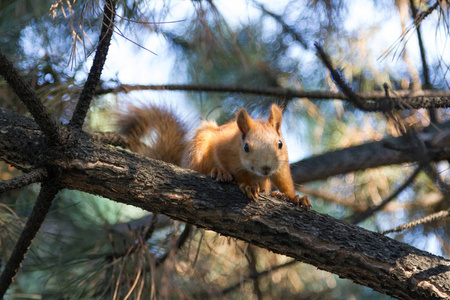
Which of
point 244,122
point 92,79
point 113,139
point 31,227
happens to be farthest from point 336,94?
point 31,227

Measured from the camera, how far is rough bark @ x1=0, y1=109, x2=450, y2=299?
3.83ft

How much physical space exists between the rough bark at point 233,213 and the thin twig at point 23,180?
5cm

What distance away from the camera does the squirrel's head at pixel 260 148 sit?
4.67 ft

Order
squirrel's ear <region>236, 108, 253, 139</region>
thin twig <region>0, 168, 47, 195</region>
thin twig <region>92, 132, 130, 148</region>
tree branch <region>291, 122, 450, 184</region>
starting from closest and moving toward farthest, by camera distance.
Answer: thin twig <region>0, 168, 47, 195</region>, squirrel's ear <region>236, 108, 253, 139</region>, thin twig <region>92, 132, 130, 148</region>, tree branch <region>291, 122, 450, 184</region>

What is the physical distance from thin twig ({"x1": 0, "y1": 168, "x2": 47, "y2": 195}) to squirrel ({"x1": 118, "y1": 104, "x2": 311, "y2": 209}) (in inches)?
20.9

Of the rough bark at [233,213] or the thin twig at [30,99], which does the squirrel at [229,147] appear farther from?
the thin twig at [30,99]

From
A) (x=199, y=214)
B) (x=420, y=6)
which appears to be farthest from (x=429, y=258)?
(x=420, y=6)

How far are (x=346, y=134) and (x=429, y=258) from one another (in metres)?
1.64

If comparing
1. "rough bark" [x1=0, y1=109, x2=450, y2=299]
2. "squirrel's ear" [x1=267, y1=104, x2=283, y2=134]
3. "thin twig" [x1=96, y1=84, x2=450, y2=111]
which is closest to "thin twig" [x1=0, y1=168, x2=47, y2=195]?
"rough bark" [x1=0, y1=109, x2=450, y2=299]

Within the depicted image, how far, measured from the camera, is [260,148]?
1.45 meters

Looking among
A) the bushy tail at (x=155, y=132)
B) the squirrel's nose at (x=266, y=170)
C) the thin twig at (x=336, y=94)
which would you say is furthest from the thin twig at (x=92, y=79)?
the bushy tail at (x=155, y=132)

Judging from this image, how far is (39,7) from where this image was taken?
58.7 inches

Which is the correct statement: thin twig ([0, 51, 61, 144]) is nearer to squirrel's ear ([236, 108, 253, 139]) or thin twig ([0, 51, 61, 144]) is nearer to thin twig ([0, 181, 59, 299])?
thin twig ([0, 181, 59, 299])

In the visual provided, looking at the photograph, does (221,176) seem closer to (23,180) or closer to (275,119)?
(275,119)
